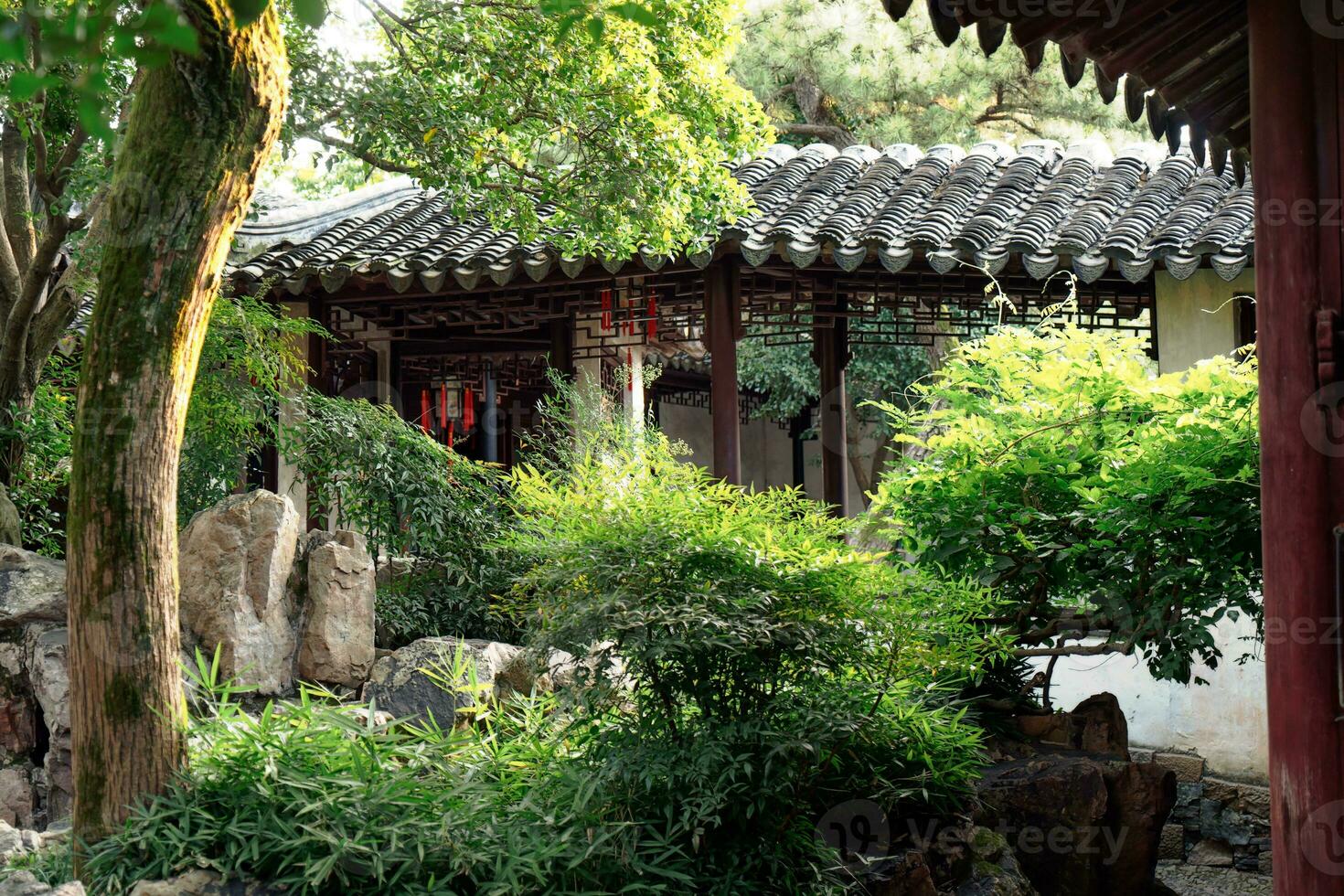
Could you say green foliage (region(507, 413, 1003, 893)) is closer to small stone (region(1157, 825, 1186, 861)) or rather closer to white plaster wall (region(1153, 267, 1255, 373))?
small stone (region(1157, 825, 1186, 861))

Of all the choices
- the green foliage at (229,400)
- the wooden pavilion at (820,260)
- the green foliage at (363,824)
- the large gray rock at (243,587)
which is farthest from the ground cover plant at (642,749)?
the wooden pavilion at (820,260)

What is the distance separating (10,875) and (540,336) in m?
8.82

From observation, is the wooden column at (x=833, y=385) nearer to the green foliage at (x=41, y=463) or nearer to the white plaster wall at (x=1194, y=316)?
the white plaster wall at (x=1194, y=316)

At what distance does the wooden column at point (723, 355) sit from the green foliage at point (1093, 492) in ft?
8.11

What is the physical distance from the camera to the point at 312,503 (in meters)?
7.95

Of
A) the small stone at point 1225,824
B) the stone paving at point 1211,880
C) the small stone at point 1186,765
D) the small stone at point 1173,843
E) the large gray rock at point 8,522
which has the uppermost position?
the large gray rock at point 8,522

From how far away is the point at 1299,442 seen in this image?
3.16 metres

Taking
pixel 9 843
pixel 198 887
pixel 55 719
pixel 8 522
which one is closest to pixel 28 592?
pixel 55 719

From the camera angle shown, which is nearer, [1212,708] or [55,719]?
[55,719]

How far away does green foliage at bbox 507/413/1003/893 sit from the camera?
4438 mm

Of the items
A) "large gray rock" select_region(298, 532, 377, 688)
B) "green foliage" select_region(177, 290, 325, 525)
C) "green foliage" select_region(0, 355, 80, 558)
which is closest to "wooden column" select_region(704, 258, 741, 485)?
"green foliage" select_region(177, 290, 325, 525)

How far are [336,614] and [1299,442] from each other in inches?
173

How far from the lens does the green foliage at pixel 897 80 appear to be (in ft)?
52.2

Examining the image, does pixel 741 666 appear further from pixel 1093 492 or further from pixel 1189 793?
pixel 1189 793
